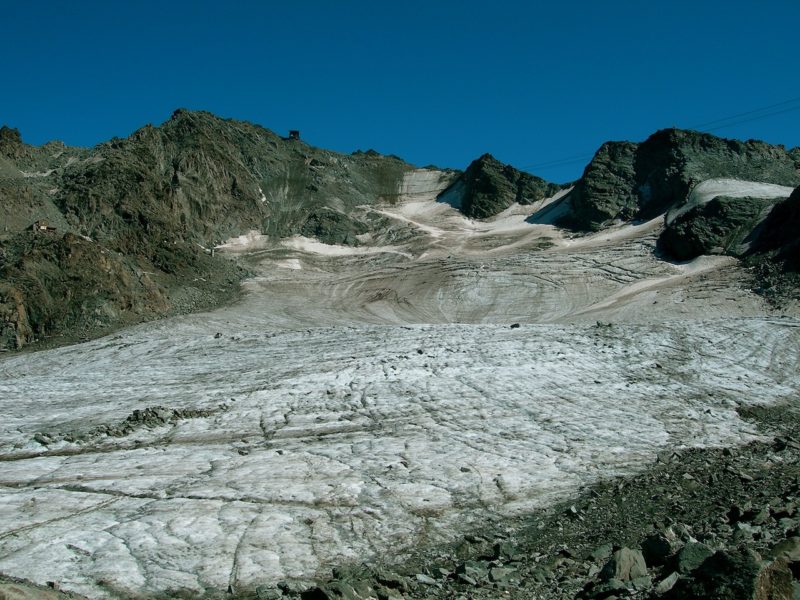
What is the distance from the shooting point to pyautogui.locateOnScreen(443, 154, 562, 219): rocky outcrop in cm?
6331

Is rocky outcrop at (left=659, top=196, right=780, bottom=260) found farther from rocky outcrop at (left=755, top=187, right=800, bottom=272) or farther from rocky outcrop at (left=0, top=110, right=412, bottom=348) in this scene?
rocky outcrop at (left=0, top=110, right=412, bottom=348)

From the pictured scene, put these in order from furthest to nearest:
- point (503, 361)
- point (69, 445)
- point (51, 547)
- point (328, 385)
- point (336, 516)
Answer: point (503, 361) < point (328, 385) < point (69, 445) < point (336, 516) < point (51, 547)

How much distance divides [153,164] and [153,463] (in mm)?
45225

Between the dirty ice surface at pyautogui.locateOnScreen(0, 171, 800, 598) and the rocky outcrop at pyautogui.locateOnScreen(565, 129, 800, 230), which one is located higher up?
the rocky outcrop at pyautogui.locateOnScreen(565, 129, 800, 230)

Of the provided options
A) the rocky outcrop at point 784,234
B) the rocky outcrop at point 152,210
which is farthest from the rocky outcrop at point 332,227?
the rocky outcrop at point 784,234

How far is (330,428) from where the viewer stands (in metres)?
15.9

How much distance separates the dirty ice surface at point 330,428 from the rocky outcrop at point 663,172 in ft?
55.5

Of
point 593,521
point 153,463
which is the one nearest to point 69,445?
point 153,463

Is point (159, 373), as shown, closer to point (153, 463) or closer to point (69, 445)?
point (69, 445)

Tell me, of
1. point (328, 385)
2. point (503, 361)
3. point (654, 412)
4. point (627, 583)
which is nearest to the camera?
point (627, 583)

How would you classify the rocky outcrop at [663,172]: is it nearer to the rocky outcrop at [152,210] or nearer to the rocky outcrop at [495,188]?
the rocky outcrop at [495,188]

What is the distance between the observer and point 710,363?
22.1 m

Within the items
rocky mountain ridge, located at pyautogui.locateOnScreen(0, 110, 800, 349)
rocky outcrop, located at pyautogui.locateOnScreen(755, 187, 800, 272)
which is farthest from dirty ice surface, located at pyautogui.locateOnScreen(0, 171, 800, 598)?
rocky mountain ridge, located at pyautogui.locateOnScreen(0, 110, 800, 349)

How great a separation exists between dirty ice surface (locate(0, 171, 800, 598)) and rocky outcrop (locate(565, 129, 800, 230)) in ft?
55.5
